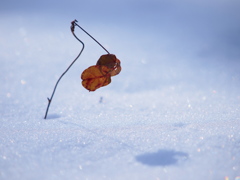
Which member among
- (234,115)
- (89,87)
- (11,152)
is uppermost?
(89,87)

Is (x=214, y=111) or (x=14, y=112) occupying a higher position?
→ (x=14, y=112)

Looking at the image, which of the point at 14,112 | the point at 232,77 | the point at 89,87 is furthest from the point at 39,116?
the point at 232,77

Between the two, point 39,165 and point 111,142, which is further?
point 111,142

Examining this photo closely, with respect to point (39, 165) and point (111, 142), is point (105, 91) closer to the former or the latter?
point (111, 142)

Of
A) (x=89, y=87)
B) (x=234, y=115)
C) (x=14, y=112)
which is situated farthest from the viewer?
(x=14, y=112)

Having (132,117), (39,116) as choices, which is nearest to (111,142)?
(132,117)

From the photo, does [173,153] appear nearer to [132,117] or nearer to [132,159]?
[132,159]

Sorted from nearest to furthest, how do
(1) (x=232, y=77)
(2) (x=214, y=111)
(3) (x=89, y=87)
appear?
(3) (x=89, y=87) < (2) (x=214, y=111) < (1) (x=232, y=77)
